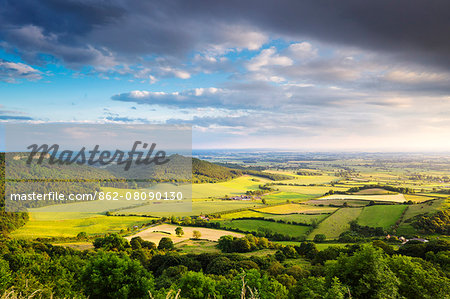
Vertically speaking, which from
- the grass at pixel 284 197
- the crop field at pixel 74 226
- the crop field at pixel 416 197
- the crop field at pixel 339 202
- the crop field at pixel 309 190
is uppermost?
the crop field at pixel 416 197

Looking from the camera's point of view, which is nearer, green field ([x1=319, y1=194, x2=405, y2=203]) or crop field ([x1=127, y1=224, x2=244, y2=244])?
crop field ([x1=127, y1=224, x2=244, y2=244])

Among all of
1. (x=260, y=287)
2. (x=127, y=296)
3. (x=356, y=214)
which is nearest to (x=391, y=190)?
(x=356, y=214)

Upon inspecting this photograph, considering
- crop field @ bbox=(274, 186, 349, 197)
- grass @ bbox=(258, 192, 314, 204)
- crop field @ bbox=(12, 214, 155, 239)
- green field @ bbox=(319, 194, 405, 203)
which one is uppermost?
green field @ bbox=(319, 194, 405, 203)

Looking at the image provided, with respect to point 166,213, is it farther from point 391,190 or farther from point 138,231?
point 391,190

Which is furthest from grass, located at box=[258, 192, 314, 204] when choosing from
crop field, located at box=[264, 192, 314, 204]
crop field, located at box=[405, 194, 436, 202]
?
crop field, located at box=[405, 194, 436, 202]

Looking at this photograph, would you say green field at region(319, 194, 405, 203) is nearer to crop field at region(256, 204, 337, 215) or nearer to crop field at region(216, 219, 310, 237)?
crop field at region(256, 204, 337, 215)

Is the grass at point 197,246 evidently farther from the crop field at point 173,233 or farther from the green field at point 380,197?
the green field at point 380,197

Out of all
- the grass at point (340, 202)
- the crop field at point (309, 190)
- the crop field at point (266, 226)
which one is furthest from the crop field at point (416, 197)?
the crop field at point (266, 226)
